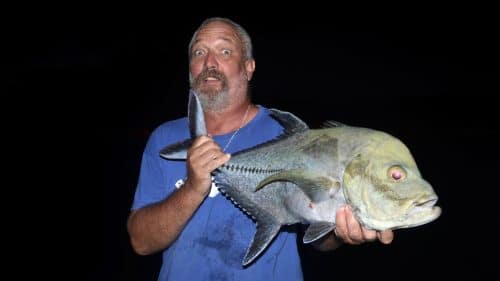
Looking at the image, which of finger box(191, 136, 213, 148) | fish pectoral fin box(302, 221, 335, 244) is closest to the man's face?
finger box(191, 136, 213, 148)

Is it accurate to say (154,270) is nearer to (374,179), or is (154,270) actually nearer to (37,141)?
(374,179)

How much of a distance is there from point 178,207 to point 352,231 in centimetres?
87

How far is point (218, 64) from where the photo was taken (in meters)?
2.46

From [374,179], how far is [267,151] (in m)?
0.55

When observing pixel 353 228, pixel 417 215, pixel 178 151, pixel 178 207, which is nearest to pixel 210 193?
pixel 178 207

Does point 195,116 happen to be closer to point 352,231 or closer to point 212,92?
point 212,92

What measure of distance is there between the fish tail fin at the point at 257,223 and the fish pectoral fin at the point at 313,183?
0.65 feet

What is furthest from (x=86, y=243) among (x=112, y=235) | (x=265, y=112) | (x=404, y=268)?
(x=265, y=112)

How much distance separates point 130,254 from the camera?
6.77 meters

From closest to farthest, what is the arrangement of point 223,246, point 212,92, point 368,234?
point 368,234, point 223,246, point 212,92

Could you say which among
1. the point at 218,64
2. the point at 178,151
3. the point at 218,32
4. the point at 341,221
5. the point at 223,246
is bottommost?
the point at 223,246

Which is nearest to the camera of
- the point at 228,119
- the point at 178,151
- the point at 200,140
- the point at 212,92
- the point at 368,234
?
the point at 368,234

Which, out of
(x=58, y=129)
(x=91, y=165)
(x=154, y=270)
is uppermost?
(x=58, y=129)

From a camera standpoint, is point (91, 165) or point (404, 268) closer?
point (404, 268)
